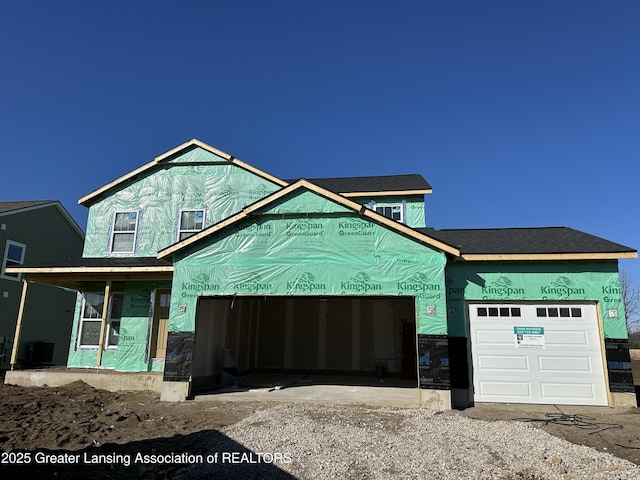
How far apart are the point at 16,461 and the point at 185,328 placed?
5.75 m

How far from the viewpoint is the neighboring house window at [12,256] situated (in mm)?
19745

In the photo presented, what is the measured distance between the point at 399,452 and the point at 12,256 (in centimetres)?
2136

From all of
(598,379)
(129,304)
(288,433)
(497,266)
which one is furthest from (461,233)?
(129,304)

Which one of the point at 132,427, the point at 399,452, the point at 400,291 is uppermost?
the point at 400,291

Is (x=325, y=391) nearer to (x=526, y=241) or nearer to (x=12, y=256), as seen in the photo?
(x=526, y=241)

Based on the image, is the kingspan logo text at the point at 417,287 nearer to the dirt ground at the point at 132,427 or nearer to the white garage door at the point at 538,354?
the white garage door at the point at 538,354

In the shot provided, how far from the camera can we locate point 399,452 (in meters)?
6.77

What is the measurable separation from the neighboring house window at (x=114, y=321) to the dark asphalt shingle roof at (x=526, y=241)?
1109 cm

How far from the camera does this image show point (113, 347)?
14539 mm

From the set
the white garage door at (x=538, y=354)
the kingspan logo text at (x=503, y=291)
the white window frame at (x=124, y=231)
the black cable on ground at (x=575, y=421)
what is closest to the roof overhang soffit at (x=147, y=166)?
the white window frame at (x=124, y=231)

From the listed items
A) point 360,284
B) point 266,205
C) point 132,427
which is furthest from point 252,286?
point 132,427

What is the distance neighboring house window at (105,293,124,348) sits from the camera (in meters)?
14.6

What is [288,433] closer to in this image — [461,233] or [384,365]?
[461,233]

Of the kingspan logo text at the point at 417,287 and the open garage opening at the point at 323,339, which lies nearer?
the kingspan logo text at the point at 417,287
